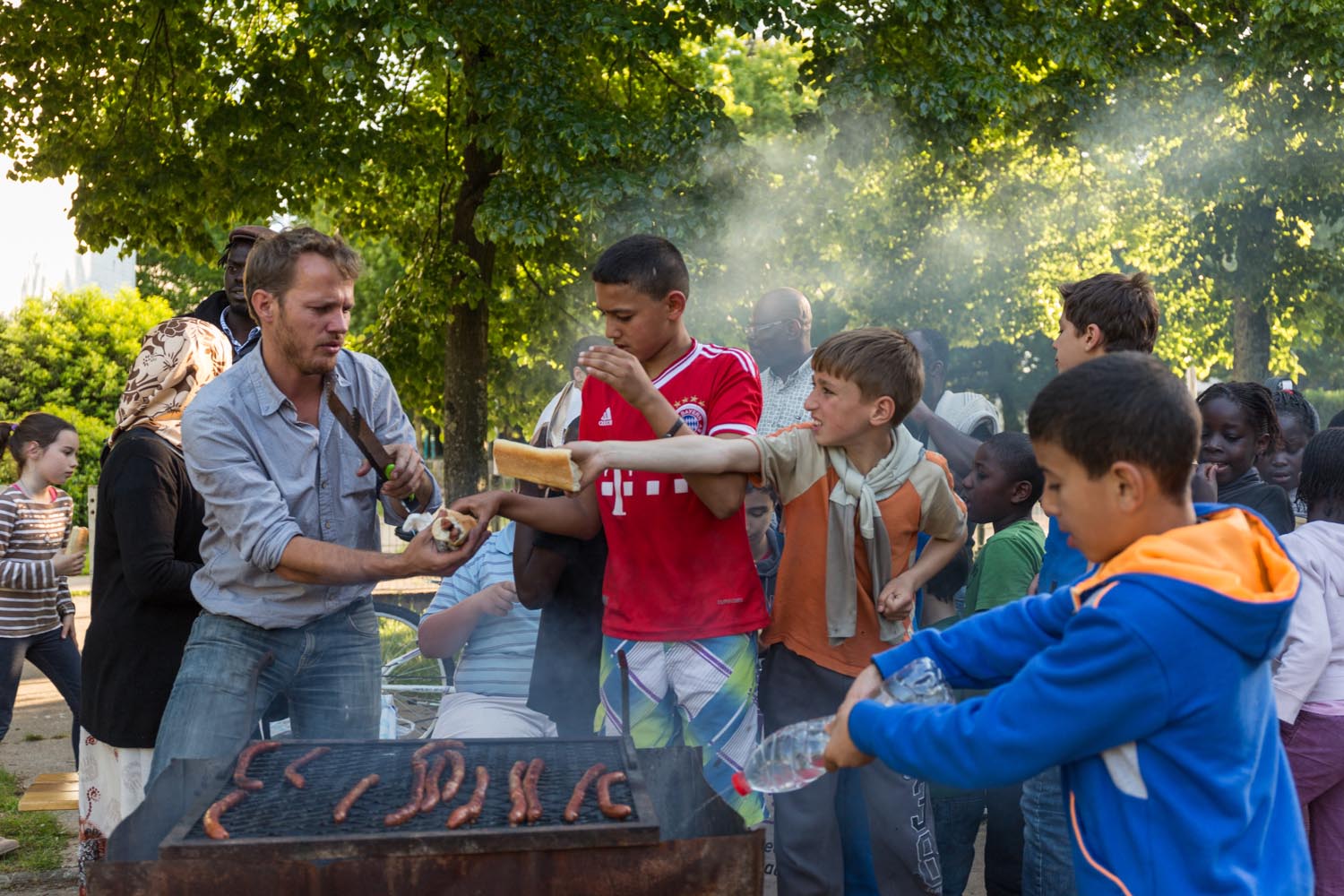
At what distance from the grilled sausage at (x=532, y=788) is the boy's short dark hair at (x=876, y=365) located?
1.51m

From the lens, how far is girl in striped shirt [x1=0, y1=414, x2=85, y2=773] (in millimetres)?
6270

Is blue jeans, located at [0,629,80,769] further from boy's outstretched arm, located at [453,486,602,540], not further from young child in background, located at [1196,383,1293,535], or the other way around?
young child in background, located at [1196,383,1293,535]

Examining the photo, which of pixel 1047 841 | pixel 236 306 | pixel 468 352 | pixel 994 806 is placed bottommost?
pixel 994 806

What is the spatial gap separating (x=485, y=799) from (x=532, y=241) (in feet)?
23.3

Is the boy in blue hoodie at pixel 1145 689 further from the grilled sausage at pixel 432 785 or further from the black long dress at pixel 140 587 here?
the black long dress at pixel 140 587

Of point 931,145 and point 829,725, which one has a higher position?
point 931,145

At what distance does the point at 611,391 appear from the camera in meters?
3.87

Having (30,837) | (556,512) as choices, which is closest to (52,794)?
(30,837)

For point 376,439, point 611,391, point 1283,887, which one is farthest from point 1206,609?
point 376,439

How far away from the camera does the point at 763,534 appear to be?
16.2ft

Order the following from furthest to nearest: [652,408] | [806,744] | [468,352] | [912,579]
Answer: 1. [468,352]
2. [912,579]
3. [652,408]
4. [806,744]

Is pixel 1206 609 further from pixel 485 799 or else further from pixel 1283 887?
pixel 485 799

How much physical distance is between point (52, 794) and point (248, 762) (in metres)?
4.25

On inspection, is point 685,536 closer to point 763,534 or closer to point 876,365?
point 876,365
